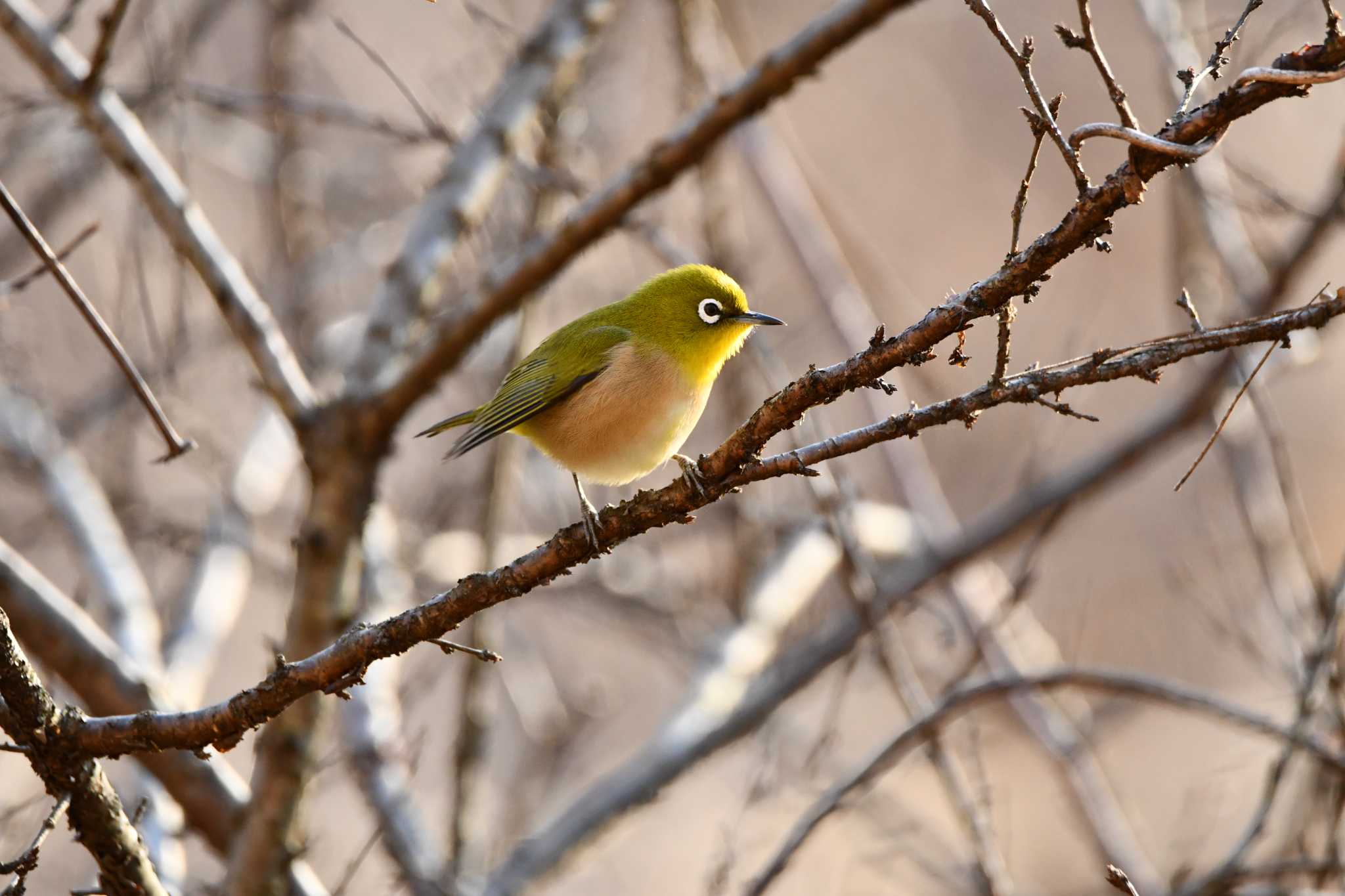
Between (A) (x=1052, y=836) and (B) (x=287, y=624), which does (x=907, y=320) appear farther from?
(B) (x=287, y=624)

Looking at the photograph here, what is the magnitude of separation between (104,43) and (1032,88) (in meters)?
3.60

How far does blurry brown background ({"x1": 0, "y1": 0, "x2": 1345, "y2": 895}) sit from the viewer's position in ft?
27.6

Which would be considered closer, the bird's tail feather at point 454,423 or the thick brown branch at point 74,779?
the thick brown branch at point 74,779

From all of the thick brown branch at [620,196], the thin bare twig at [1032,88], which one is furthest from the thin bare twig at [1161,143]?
the thick brown branch at [620,196]

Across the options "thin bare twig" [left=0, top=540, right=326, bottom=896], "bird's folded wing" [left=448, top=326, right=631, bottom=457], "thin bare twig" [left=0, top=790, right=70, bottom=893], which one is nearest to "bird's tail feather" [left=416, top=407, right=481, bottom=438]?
"bird's folded wing" [left=448, top=326, right=631, bottom=457]

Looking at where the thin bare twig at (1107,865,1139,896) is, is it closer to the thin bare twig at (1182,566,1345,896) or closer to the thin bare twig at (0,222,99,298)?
the thin bare twig at (1182,566,1345,896)

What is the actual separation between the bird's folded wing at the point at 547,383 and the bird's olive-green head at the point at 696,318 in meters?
0.15

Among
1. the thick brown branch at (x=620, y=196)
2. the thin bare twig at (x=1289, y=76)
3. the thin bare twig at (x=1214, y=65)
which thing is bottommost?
the thin bare twig at (x=1289, y=76)

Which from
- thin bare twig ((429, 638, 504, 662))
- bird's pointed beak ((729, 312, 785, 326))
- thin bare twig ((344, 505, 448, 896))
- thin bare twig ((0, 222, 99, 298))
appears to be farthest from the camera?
thin bare twig ((344, 505, 448, 896))

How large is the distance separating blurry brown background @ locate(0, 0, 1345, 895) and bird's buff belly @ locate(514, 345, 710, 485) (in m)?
1.38

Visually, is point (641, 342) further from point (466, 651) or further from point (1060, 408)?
point (1060, 408)

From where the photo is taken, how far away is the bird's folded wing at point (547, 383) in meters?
4.82

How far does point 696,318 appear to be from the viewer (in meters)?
5.02

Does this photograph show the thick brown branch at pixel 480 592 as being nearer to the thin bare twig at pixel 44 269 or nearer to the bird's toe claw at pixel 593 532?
the bird's toe claw at pixel 593 532
